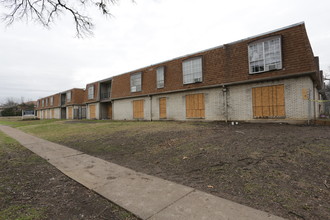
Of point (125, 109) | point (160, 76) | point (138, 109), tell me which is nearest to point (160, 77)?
point (160, 76)

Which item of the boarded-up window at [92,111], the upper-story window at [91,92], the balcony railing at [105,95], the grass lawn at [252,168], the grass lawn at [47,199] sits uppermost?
the upper-story window at [91,92]

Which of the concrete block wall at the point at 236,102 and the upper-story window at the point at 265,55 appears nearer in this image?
the concrete block wall at the point at 236,102

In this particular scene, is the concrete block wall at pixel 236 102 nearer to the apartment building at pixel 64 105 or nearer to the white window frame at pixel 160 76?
the white window frame at pixel 160 76

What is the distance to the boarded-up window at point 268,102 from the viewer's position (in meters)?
10.3

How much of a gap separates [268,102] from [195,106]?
5462mm

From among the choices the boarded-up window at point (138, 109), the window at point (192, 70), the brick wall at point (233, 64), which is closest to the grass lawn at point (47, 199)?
the brick wall at point (233, 64)

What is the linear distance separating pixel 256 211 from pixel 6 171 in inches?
226

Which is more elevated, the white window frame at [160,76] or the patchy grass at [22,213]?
the white window frame at [160,76]

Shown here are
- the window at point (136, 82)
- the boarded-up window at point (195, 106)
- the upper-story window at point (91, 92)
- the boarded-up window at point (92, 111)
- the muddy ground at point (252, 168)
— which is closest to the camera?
the muddy ground at point (252, 168)

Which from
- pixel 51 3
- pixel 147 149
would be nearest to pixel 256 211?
pixel 147 149

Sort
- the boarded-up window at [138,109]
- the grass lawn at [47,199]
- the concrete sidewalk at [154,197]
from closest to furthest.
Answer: the concrete sidewalk at [154,197] < the grass lawn at [47,199] < the boarded-up window at [138,109]

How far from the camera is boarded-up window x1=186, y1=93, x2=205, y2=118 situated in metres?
13.8

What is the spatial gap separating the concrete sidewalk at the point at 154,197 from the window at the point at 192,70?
11209 mm

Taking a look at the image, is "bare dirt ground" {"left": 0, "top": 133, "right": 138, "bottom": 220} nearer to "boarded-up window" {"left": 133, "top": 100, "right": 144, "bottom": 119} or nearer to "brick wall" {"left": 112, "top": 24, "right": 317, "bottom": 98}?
"brick wall" {"left": 112, "top": 24, "right": 317, "bottom": 98}
